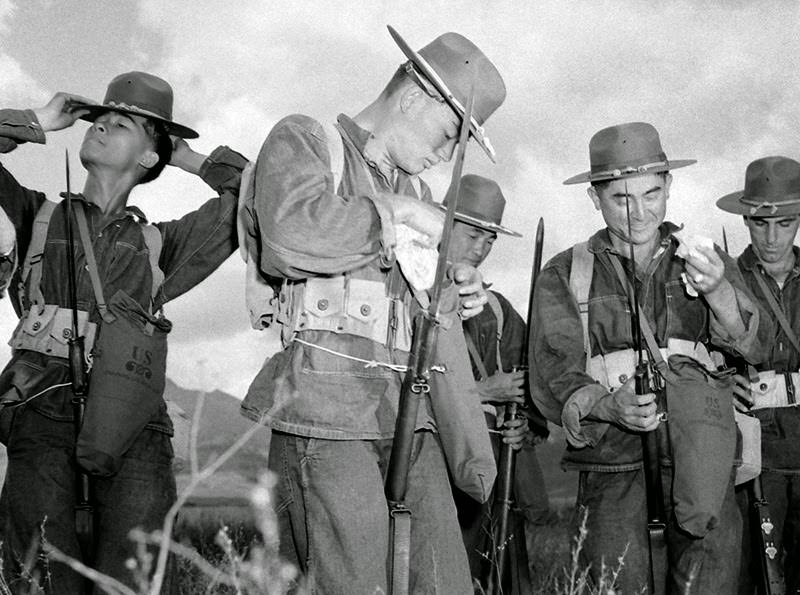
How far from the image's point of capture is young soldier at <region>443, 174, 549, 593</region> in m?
7.06

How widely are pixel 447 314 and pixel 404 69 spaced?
0.90 metres

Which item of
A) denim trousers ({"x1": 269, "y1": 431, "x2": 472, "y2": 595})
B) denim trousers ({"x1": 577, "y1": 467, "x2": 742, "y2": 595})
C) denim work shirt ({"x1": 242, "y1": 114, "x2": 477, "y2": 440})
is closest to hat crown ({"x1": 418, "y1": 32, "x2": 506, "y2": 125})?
denim work shirt ({"x1": 242, "y1": 114, "x2": 477, "y2": 440})

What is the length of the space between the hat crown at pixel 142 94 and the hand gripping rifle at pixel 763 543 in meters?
4.15

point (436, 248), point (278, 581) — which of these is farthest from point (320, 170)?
point (278, 581)

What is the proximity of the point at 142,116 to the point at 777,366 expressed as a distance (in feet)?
14.3

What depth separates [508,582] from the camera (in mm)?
6375

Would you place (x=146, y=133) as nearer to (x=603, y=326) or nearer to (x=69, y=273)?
(x=69, y=273)

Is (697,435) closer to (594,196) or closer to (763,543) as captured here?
(594,196)

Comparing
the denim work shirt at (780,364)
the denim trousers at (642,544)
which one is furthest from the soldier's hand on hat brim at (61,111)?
the denim work shirt at (780,364)

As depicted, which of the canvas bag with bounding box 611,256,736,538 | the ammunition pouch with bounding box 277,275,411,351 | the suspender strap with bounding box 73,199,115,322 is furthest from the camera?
the suspender strap with bounding box 73,199,115,322

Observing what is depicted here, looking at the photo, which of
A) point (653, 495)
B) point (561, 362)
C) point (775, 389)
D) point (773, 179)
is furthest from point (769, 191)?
point (653, 495)

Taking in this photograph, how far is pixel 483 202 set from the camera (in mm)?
8672

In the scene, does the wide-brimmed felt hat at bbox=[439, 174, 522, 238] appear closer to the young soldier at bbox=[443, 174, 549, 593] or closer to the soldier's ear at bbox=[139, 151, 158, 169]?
the young soldier at bbox=[443, 174, 549, 593]

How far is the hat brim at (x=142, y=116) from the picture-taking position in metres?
5.80
